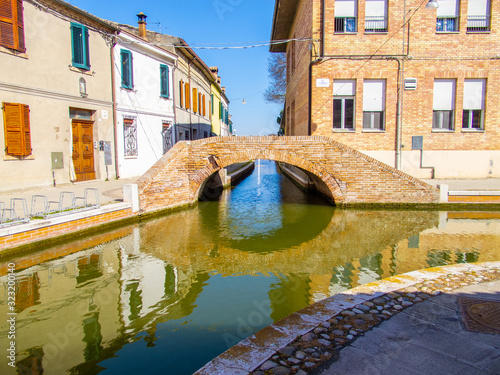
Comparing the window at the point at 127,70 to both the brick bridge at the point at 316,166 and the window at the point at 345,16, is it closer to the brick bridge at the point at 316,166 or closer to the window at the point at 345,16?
the brick bridge at the point at 316,166

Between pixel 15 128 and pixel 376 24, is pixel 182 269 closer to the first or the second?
pixel 15 128

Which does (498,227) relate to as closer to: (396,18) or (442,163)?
(442,163)

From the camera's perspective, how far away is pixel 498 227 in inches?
340

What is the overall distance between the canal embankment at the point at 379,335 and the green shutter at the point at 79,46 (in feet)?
39.1

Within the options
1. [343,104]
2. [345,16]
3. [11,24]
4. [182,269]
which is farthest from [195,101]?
[182,269]

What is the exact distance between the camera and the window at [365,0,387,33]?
42.2 ft

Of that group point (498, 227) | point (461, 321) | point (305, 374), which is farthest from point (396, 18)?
point (305, 374)

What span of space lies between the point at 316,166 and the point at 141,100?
8616mm

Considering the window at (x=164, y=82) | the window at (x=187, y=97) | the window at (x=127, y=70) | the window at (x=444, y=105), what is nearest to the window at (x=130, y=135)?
the window at (x=127, y=70)

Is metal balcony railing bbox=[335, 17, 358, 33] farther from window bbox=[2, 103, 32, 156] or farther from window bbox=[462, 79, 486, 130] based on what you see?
window bbox=[2, 103, 32, 156]

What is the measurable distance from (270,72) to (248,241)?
25013 mm

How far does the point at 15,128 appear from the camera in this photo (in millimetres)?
9883

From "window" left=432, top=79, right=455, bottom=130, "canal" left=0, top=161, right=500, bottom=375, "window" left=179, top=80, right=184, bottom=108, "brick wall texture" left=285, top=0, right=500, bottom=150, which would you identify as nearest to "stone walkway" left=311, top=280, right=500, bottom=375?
"canal" left=0, top=161, right=500, bottom=375

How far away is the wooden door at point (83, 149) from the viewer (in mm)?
12383
